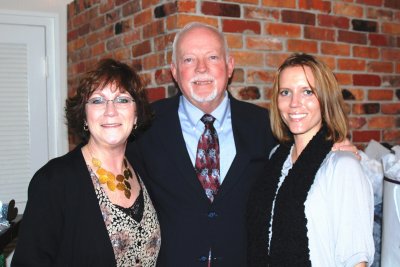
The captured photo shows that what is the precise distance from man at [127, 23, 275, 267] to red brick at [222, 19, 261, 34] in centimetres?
21

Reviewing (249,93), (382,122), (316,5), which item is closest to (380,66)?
(382,122)

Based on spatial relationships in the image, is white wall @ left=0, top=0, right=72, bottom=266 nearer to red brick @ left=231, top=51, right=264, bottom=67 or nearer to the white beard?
red brick @ left=231, top=51, right=264, bottom=67

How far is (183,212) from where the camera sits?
2.02 metres

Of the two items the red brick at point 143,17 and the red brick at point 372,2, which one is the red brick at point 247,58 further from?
the red brick at point 372,2

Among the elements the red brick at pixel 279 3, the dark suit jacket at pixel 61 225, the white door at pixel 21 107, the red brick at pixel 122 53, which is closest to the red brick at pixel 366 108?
the red brick at pixel 279 3

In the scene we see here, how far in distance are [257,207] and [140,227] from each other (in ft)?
1.66

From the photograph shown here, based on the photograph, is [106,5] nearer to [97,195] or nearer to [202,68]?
[202,68]

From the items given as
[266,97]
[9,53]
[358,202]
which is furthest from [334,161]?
[9,53]

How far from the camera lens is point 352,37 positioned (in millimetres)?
2947

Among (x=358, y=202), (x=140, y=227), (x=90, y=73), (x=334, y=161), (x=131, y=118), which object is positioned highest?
(x=90, y=73)

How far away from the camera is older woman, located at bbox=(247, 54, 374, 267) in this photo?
1.62 meters

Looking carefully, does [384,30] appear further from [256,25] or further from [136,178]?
[136,178]

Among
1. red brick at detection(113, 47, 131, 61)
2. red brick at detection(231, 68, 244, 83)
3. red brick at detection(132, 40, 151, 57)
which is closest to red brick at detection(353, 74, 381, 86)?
red brick at detection(231, 68, 244, 83)

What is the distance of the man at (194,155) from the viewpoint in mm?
2016
